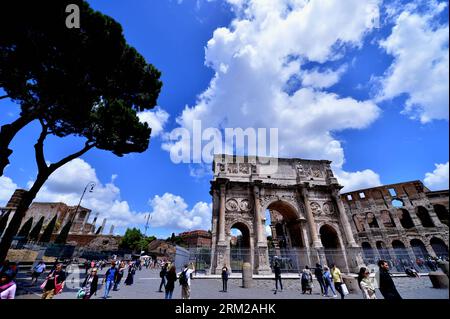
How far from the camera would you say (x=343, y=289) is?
6531mm

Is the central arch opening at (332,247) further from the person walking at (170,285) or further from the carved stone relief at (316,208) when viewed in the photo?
the person walking at (170,285)

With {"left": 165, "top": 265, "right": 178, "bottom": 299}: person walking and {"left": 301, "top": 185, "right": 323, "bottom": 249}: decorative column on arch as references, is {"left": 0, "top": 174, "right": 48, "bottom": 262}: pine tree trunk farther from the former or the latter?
{"left": 301, "top": 185, "right": 323, "bottom": 249}: decorative column on arch

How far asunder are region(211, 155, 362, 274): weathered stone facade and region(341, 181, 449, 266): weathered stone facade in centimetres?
388

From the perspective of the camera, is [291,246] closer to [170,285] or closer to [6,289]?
[170,285]

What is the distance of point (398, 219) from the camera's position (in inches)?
902

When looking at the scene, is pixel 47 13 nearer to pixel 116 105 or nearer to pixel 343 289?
pixel 116 105

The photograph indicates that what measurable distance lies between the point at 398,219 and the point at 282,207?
15609mm

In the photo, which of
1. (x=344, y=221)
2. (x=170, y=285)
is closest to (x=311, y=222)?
(x=344, y=221)

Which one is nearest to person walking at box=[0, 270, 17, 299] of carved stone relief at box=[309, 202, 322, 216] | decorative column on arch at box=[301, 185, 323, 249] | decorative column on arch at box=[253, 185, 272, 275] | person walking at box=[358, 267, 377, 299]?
person walking at box=[358, 267, 377, 299]

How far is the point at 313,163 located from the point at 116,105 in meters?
20.6

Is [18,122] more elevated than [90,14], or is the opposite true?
[90,14]

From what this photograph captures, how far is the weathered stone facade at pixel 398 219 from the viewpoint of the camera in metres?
20.4

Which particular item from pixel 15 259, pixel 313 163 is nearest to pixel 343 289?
pixel 313 163

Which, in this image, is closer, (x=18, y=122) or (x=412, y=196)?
(x=18, y=122)
